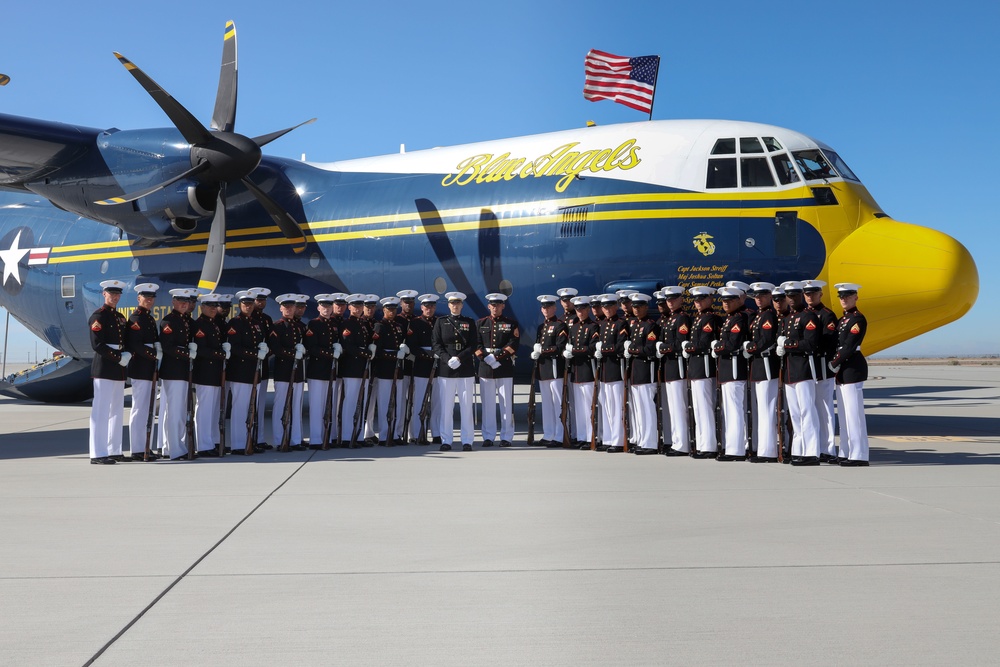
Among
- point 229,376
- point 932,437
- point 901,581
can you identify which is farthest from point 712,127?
point 901,581

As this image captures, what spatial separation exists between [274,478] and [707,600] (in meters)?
5.27

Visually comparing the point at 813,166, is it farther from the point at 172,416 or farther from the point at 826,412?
the point at 172,416

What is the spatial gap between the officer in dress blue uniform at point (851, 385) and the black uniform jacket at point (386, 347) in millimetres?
5259

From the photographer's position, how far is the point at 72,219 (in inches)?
679

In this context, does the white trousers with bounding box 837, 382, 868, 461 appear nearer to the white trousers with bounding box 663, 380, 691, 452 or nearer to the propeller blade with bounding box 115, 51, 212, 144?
the white trousers with bounding box 663, 380, 691, 452

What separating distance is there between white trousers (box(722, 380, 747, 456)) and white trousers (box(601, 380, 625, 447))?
57.6 inches

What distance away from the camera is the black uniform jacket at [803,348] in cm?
920

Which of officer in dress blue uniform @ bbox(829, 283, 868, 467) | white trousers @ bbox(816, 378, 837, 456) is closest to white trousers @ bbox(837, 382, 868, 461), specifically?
officer in dress blue uniform @ bbox(829, 283, 868, 467)

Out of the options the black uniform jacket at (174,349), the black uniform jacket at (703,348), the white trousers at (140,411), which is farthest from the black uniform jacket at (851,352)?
the white trousers at (140,411)

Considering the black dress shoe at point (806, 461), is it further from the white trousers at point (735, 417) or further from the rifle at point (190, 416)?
the rifle at point (190, 416)

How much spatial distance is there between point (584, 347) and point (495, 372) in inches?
47.2

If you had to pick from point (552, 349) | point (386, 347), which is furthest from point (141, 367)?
point (552, 349)

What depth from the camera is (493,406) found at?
11.4 meters

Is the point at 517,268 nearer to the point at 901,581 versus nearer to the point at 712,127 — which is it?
the point at 712,127
